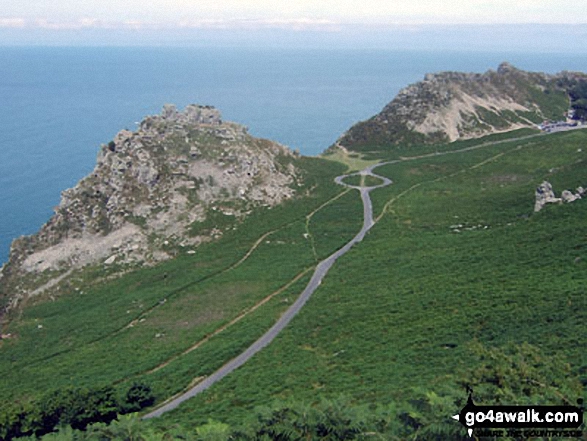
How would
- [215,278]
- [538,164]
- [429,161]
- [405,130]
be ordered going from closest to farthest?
[215,278] < [538,164] < [429,161] < [405,130]

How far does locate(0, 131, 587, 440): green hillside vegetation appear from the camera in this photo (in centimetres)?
3198

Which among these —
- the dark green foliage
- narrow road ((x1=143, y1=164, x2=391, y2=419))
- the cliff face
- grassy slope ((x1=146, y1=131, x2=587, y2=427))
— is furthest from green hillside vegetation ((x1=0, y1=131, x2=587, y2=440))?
the cliff face

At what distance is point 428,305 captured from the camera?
50.7m

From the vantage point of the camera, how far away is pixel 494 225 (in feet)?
240

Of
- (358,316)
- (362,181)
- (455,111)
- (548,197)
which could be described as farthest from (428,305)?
(455,111)

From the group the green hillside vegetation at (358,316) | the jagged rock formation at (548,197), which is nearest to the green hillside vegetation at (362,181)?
the green hillside vegetation at (358,316)

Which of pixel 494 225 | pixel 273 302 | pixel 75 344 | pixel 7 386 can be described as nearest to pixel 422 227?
pixel 494 225

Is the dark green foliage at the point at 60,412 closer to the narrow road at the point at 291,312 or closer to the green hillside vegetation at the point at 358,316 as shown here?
the narrow road at the point at 291,312

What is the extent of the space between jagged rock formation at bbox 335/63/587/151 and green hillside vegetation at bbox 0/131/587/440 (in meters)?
38.1

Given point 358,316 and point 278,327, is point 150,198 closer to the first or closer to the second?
point 278,327

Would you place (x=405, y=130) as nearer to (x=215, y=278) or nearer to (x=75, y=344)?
(x=215, y=278)

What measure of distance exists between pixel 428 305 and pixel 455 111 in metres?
102

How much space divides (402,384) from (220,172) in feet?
214

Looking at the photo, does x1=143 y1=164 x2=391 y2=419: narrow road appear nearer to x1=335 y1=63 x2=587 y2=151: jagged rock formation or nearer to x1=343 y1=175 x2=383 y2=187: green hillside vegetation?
x1=343 y1=175 x2=383 y2=187: green hillside vegetation
